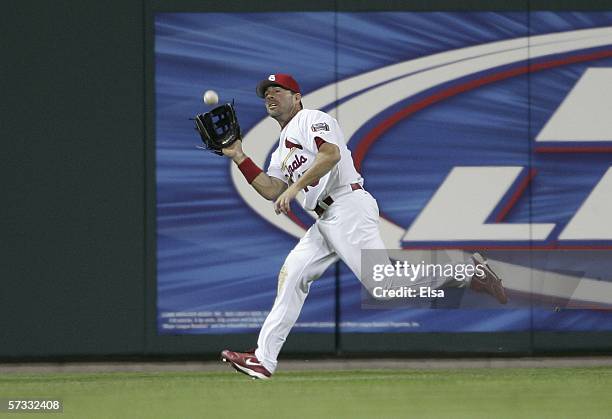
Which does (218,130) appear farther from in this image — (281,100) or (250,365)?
(250,365)

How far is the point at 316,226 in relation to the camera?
8609 millimetres

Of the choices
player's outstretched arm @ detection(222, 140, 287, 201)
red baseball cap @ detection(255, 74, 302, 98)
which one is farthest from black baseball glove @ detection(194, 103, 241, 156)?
red baseball cap @ detection(255, 74, 302, 98)

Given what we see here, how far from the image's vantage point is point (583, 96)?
1093 cm

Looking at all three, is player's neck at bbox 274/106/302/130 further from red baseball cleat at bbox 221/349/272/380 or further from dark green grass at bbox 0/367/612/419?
dark green grass at bbox 0/367/612/419

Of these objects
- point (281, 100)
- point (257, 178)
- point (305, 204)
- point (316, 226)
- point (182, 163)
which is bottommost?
point (316, 226)

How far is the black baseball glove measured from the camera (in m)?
8.33

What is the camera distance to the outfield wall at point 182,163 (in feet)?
35.6

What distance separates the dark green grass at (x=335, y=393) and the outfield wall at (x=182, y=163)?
74 cm

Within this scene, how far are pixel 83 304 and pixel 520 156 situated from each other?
3.67 m

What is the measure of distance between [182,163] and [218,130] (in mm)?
2550

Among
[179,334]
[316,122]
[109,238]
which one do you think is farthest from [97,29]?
[316,122]

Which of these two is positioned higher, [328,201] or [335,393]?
[328,201]

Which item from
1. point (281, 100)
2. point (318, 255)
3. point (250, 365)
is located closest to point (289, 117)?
point (281, 100)

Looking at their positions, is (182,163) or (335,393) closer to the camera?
(335,393)
